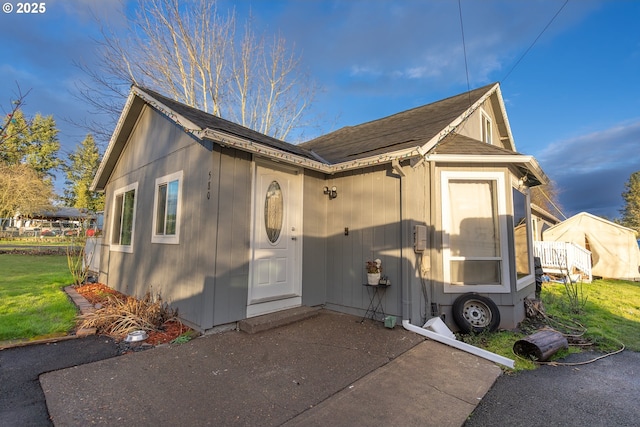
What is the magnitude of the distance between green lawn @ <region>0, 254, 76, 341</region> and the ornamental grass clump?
0.37 m

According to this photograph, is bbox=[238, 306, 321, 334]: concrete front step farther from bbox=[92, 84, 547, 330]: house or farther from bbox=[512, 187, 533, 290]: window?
bbox=[512, 187, 533, 290]: window

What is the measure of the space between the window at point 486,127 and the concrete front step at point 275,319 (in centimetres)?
646

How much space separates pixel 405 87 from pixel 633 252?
1058cm

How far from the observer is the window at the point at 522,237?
546cm

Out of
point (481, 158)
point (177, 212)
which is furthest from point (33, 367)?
point (481, 158)

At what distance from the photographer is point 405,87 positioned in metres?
11.5

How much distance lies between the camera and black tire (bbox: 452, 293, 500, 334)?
14.1 ft

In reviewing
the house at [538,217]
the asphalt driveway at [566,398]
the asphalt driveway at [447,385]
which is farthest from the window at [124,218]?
the house at [538,217]

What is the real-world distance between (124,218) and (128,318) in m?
3.30

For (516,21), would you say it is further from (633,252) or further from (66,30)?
(66,30)

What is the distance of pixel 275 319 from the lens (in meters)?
4.27

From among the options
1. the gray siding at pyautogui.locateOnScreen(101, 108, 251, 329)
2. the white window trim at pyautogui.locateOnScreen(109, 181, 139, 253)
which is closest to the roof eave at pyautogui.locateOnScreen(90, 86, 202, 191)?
the gray siding at pyautogui.locateOnScreen(101, 108, 251, 329)

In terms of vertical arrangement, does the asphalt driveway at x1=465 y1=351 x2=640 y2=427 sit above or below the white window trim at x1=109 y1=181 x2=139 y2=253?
below

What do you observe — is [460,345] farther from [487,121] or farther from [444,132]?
[487,121]
